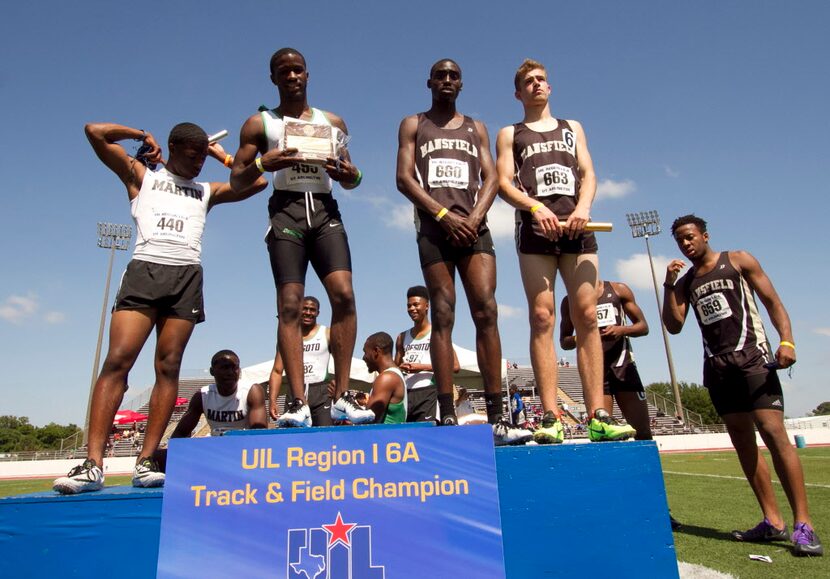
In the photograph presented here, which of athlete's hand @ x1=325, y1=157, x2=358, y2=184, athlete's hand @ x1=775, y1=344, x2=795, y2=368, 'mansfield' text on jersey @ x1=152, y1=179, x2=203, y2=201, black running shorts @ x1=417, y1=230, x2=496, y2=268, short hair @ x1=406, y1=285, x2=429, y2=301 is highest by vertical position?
athlete's hand @ x1=325, y1=157, x2=358, y2=184

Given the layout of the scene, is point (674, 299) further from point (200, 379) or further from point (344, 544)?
point (200, 379)

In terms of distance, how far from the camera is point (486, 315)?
3.49m

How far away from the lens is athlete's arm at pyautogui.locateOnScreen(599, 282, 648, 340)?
551 cm

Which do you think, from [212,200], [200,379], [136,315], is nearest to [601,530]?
[136,315]

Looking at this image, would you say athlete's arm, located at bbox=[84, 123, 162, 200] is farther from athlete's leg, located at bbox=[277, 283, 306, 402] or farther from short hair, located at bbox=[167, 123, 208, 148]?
athlete's leg, located at bbox=[277, 283, 306, 402]

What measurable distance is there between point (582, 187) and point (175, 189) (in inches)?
112

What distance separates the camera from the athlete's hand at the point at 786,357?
4133mm

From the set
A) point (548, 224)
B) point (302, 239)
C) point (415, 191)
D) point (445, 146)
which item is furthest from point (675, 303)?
point (302, 239)

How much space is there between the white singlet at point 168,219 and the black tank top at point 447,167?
152cm

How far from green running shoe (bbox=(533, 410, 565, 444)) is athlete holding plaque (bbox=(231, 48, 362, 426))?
1219 millimetres

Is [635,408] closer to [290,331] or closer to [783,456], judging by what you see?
[783,456]

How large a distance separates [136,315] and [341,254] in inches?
52.4

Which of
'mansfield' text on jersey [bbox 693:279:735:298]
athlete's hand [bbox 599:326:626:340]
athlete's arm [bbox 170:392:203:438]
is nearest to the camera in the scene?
'mansfield' text on jersey [bbox 693:279:735:298]

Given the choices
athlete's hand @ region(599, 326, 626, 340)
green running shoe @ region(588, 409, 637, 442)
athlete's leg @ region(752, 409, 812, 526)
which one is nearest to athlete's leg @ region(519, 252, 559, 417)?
green running shoe @ region(588, 409, 637, 442)
